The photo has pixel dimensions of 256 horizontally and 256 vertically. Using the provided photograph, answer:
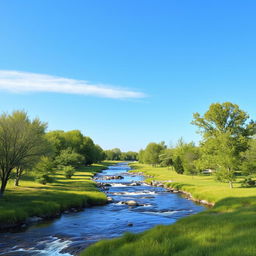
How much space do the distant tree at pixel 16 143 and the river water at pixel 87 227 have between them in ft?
35.1

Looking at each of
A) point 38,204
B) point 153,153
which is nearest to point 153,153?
point 153,153

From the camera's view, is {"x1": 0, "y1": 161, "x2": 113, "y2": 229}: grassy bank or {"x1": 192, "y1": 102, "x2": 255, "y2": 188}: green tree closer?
{"x1": 0, "y1": 161, "x2": 113, "y2": 229}: grassy bank

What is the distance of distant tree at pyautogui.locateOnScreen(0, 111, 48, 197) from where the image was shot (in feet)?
112

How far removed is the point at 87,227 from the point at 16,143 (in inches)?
662

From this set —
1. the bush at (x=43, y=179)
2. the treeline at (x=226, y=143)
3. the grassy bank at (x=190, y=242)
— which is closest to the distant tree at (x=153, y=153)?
the treeline at (x=226, y=143)

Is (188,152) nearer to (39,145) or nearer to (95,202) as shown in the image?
(95,202)

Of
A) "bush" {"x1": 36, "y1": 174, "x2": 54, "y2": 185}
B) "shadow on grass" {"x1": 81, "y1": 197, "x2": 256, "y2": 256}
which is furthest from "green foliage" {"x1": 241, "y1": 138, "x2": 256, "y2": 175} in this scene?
"bush" {"x1": 36, "y1": 174, "x2": 54, "y2": 185}

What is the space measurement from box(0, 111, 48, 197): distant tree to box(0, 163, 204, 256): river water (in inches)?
421

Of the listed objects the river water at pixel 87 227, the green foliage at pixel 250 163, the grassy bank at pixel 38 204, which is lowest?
the river water at pixel 87 227

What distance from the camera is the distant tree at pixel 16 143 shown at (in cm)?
3425

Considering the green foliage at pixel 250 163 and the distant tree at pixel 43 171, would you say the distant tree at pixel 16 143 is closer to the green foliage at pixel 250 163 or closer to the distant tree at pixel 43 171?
the distant tree at pixel 43 171

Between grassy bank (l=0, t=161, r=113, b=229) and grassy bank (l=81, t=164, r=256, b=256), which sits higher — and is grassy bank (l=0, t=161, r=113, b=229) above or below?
below

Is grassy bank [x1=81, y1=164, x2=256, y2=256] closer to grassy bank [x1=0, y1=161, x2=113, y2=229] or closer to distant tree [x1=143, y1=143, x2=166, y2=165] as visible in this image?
grassy bank [x1=0, y1=161, x2=113, y2=229]

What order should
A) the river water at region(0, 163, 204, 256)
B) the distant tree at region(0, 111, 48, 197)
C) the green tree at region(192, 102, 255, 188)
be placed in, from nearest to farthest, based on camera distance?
the river water at region(0, 163, 204, 256) < the distant tree at region(0, 111, 48, 197) < the green tree at region(192, 102, 255, 188)
